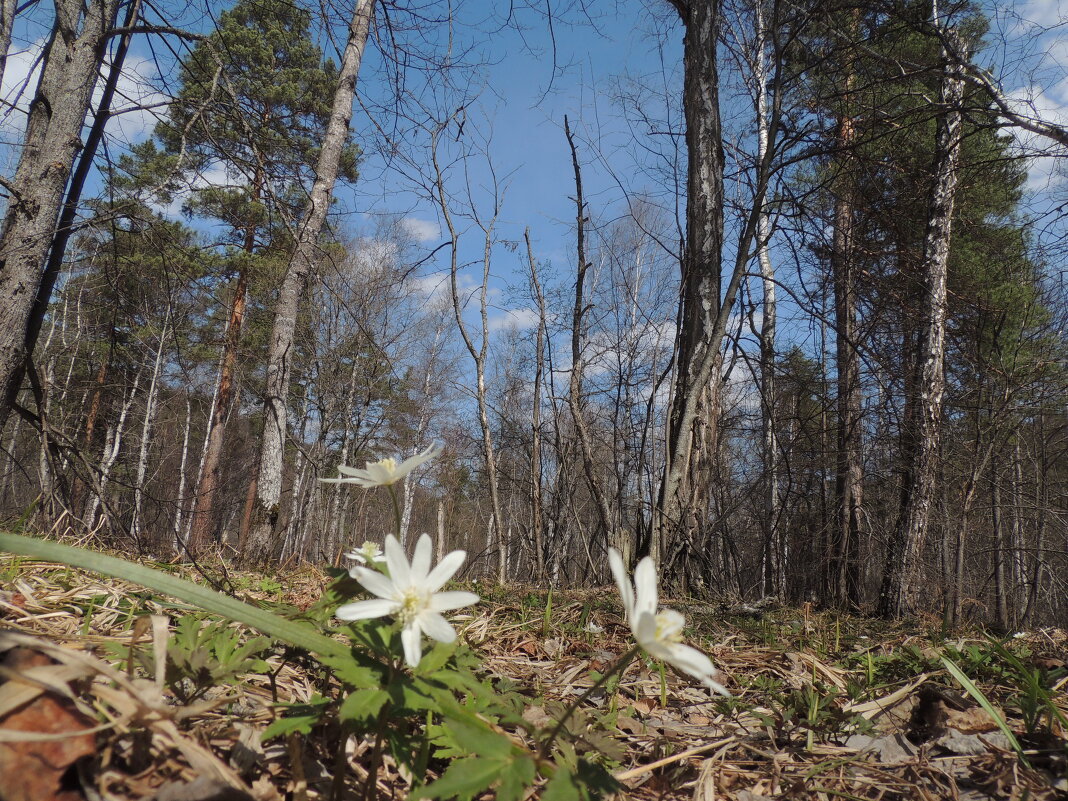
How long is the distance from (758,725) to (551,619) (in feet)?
2.90

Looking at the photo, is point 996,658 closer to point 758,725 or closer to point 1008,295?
point 758,725

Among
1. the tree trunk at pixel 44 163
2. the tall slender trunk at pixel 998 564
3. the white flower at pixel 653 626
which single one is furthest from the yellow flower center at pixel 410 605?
the tall slender trunk at pixel 998 564

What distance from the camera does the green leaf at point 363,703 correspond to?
2.12 feet

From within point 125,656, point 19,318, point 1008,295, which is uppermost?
point 1008,295

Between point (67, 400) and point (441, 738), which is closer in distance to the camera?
point (441, 738)

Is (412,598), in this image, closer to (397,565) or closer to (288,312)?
(397,565)

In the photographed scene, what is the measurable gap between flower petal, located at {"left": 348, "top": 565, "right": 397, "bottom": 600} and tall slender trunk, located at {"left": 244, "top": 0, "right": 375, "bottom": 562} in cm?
390

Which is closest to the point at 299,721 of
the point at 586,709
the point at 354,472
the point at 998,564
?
the point at 354,472

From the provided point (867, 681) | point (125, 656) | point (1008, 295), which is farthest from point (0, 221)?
point (1008, 295)

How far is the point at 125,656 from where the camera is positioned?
897 millimetres

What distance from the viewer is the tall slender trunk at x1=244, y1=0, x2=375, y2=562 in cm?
455

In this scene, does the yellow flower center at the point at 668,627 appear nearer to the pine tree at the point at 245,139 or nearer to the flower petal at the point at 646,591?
the flower petal at the point at 646,591

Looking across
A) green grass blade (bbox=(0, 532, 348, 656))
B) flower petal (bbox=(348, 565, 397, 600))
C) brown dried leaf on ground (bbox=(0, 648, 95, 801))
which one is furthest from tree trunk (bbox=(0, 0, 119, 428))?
flower petal (bbox=(348, 565, 397, 600))

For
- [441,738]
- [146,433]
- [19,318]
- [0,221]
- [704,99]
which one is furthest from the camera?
[146,433]
